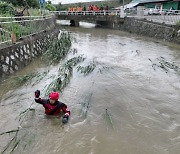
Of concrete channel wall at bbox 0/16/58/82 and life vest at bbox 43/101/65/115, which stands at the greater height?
concrete channel wall at bbox 0/16/58/82

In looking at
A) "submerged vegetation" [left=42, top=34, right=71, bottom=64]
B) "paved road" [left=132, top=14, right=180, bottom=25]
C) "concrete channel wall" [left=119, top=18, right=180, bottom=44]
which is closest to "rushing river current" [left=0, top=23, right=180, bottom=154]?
"submerged vegetation" [left=42, top=34, right=71, bottom=64]

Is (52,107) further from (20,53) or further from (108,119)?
(20,53)

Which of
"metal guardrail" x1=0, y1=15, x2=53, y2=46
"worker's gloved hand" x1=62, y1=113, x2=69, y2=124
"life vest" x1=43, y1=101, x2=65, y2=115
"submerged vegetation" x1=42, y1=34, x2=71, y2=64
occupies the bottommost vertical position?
"worker's gloved hand" x1=62, y1=113, x2=69, y2=124

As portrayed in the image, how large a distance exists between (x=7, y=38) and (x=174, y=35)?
1429 cm

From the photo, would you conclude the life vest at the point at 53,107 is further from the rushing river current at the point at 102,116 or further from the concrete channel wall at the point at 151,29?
the concrete channel wall at the point at 151,29

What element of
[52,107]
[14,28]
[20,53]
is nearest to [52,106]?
[52,107]

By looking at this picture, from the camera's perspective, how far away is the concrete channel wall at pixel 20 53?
32.2 feet

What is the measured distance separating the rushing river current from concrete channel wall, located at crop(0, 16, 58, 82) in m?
0.40

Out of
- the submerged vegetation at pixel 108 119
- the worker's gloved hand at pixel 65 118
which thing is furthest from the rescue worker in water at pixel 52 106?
the submerged vegetation at pixel 108 119

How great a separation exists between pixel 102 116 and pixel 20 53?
5731 millimetres

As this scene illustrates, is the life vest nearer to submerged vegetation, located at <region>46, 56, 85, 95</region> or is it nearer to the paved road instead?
submerged vegetation, located at <region>46, 56, 85, 95</region>

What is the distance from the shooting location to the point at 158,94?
29.9ft

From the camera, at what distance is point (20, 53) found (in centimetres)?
1138

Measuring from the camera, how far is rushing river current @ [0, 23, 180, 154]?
5961 millimetres
